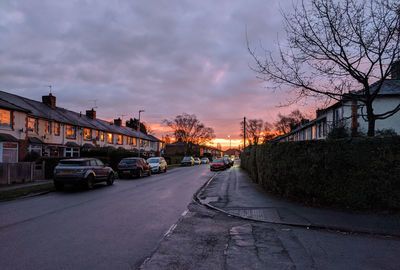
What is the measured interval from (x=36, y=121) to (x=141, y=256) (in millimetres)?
30308

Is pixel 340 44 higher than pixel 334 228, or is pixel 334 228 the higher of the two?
pixel 340 44

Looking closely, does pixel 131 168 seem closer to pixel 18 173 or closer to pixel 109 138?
pixel 18 173

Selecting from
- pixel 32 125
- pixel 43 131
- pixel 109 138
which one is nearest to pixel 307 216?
pixel 32 125

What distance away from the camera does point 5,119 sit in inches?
971

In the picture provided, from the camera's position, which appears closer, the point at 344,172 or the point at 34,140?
the point at 344,172

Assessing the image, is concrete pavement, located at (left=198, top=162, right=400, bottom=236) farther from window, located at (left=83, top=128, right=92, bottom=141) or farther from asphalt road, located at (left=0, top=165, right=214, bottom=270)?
window, located at (left=83, top=128, right=92, bottom=141)

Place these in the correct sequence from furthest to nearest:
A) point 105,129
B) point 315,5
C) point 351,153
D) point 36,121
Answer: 1. point 105,129
2. point 36,121
3. point 315,5
4. point 351,153

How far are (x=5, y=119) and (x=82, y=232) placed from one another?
24.0m

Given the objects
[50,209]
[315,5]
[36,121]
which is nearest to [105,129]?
[36,121]

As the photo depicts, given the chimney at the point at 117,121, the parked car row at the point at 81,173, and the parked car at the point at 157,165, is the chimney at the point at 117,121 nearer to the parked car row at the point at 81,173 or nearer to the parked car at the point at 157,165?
the parked car at the point at 157,165

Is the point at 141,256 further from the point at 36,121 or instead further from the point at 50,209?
the point at 36,121

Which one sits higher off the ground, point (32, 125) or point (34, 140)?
point (32, 125)

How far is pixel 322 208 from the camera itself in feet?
28.7

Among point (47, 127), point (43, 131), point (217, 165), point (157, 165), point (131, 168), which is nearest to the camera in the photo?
point (131, 168)
